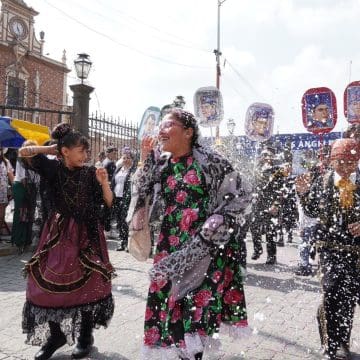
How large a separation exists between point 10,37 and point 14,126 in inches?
856

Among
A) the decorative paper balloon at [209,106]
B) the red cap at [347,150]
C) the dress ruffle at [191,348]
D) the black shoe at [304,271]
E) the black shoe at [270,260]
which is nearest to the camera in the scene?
the dress ruffle at [191,348]

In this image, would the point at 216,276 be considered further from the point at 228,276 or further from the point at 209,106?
the point at 209,106

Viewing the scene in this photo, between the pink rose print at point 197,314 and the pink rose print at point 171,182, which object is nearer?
the pink rose print at point 197,314

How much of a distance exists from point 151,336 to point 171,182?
970 millimetres

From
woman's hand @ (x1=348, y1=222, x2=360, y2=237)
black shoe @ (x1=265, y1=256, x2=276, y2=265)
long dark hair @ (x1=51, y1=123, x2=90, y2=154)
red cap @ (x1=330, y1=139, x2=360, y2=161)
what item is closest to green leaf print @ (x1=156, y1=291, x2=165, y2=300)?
long dark hair @ (x1=51, y1=123, x2=90, y2=154)

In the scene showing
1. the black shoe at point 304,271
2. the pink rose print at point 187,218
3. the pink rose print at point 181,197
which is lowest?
the black shoe at point 304,271

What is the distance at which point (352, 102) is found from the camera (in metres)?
8.02

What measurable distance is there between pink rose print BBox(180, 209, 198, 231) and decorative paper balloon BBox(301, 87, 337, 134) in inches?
221

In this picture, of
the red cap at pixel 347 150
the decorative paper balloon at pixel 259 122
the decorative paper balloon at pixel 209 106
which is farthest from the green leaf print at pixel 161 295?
the decorative paper balloon at pixel 259 122

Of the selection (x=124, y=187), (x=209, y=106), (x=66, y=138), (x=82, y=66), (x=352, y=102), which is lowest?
(x=124, y=187)

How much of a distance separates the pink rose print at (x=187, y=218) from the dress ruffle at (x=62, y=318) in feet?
3.53

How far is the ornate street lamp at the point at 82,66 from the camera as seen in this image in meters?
10.6

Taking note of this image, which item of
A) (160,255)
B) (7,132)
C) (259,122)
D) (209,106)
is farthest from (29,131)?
(160,255)

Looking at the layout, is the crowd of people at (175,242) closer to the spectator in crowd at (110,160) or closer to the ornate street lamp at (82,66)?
the spectator in crowd at (110,160)
